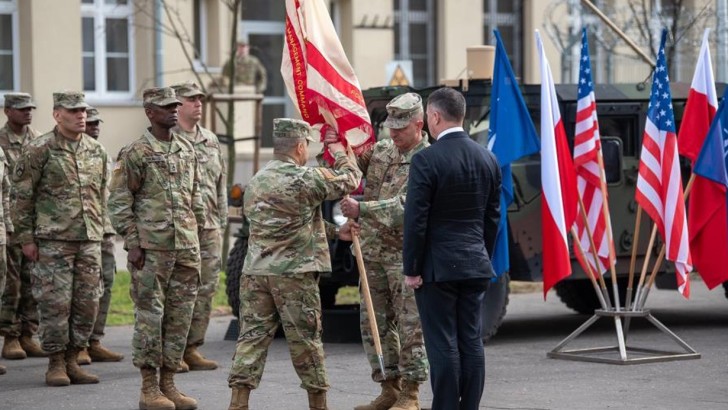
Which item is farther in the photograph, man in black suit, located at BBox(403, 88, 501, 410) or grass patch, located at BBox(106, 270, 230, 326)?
grass patch, located at BBox(106, 270, 230, 326)

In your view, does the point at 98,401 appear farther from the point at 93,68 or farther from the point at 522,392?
Answer: the point at 93,68

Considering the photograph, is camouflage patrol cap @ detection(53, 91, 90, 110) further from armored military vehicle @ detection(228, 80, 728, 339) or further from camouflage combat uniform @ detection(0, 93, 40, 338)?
armored military vehicle @ detection(228, 80, 728, 339)

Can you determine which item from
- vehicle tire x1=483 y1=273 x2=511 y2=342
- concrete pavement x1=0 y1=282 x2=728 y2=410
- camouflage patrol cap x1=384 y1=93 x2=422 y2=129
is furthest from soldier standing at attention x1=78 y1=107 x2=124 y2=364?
camouflage patrol cap x1=384 y1=93 x2=422 y2=129

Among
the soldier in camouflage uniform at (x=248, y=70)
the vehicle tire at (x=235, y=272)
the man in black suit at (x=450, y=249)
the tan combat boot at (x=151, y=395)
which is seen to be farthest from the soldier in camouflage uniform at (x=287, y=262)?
the soldier in camouflage uniform at (x=248, y=70)

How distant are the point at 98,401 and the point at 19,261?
2589 millimetres

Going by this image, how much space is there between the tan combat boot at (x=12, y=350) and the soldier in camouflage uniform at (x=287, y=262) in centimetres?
378

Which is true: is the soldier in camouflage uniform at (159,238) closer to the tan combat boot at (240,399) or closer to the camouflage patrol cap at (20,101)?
the tan combat boot at (240,399)

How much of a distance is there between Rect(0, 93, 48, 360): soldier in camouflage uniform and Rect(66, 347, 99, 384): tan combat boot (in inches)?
52.1

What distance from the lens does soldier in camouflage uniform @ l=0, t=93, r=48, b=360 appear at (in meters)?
11.8

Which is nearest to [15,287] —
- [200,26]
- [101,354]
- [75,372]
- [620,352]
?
[101,354]

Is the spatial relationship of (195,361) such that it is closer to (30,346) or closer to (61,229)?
(61,229)

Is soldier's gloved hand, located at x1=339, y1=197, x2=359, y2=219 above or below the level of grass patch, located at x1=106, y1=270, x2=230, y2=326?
above

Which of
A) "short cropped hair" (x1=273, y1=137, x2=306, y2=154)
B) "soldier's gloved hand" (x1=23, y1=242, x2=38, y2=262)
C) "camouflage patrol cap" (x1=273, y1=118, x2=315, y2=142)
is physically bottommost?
"soldier's gloved hand" (x1=23, y1=242, x2=38, y2=262)

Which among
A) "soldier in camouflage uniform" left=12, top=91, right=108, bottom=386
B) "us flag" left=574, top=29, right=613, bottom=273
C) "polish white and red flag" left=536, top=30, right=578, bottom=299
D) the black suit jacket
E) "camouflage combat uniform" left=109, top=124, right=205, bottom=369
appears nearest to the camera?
the black suit jacket
